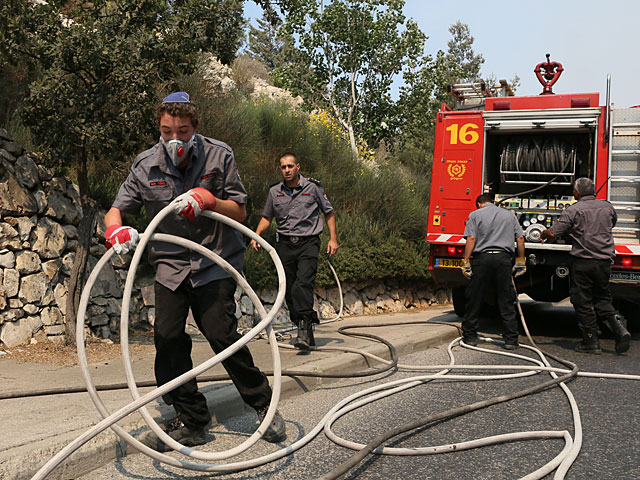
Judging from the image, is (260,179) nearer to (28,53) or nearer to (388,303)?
(388,303)

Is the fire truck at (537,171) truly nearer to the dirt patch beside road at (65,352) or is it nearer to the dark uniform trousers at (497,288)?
the dark uniform trousers at (497,288)

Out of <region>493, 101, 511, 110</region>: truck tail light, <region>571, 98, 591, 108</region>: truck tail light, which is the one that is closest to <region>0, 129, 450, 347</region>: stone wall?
<region>493, 101, 511, 110</region>: truck tail light

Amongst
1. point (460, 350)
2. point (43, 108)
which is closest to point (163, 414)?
point (43, 108)

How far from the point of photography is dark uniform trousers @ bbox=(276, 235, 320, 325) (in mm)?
6949

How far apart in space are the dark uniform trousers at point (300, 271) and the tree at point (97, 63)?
2049 mm

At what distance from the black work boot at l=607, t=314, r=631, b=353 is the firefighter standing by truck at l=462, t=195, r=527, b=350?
1.11 m

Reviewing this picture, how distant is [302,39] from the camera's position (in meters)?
23.6

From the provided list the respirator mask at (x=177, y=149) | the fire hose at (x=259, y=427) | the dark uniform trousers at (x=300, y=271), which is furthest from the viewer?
the dark uniform trousers at (x=300, y=271)

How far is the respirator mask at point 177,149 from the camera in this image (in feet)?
12.8

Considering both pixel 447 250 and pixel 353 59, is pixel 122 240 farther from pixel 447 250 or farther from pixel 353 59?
pixel 353 59

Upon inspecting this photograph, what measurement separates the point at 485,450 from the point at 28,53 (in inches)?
228

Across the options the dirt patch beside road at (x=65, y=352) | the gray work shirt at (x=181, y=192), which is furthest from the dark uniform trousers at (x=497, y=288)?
the gray work shirt at (x=181, y=192)

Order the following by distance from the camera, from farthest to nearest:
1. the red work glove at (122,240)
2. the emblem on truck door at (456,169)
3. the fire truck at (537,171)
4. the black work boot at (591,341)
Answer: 1. the emblem on truck door at (456,169)
2. the fire truck at (537,171)
3. the black work boot at (591,341)
4. the red work glove at (122,240)

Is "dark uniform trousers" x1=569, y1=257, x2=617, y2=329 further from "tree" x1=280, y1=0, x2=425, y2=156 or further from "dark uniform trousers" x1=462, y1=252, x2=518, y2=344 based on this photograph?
"tree" x1=280, y1=0, x2=425, y2=156
